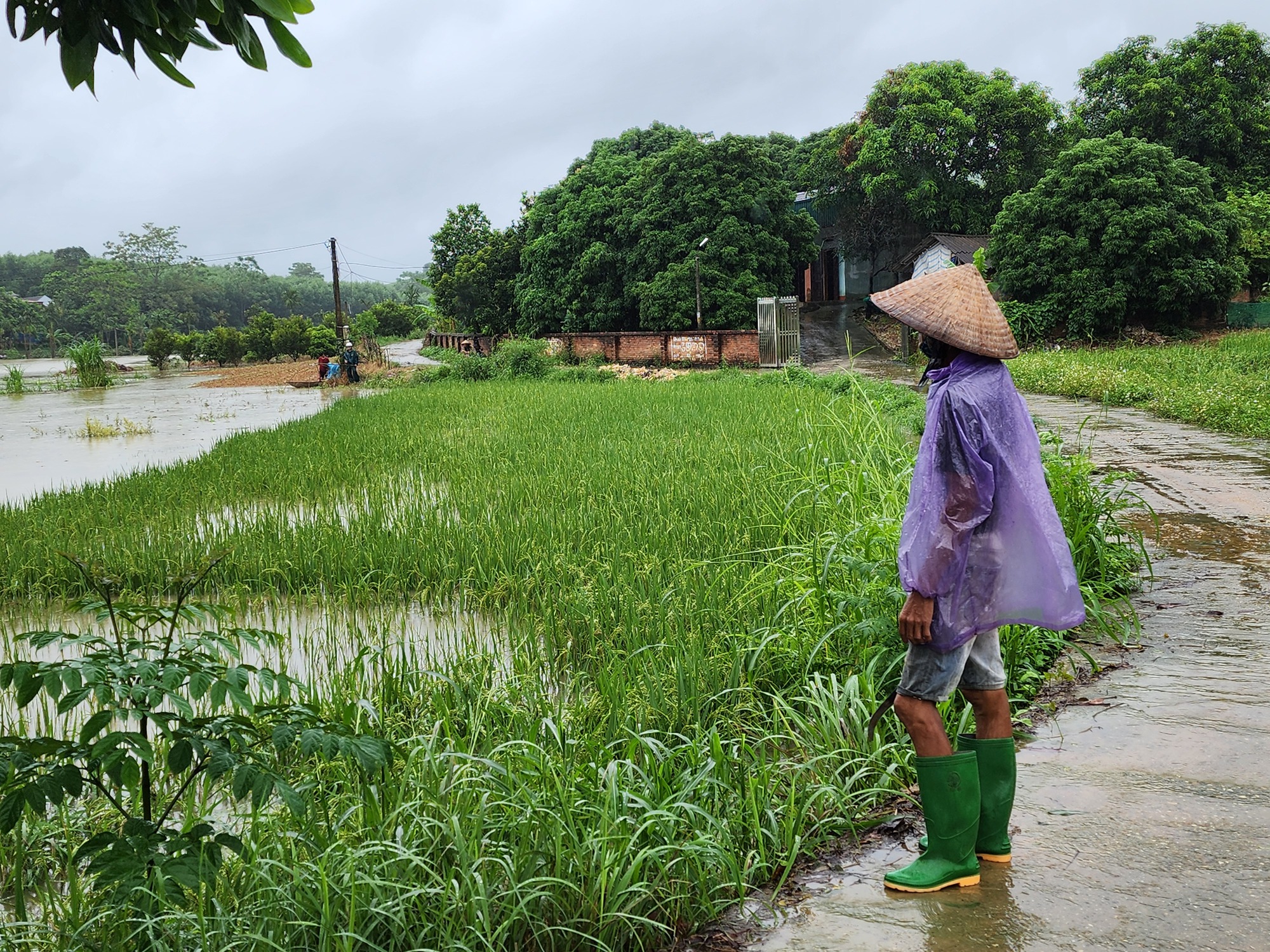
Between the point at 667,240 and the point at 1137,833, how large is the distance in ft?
79.0

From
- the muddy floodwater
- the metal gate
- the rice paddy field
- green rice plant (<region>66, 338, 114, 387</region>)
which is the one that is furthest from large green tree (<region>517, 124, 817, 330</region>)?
the rice paddy field

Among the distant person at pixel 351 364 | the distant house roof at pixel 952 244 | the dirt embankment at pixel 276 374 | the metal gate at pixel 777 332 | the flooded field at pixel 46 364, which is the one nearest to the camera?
the metal gate at pixel 777 332

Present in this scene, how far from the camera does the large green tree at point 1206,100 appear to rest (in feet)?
84.9

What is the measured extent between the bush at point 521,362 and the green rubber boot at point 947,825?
21.4m

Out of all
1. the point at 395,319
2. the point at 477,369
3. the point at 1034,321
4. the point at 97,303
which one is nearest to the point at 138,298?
the point at 97,303

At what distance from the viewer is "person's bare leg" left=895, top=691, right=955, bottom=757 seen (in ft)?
7.63

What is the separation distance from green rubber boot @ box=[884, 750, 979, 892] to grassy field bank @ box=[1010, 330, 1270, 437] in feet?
22.3

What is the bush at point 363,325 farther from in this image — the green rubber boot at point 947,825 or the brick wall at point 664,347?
the green rubber boot at point 947,825

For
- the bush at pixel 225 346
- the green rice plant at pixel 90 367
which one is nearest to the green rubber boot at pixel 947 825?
the green rice plant at pixel 90 367

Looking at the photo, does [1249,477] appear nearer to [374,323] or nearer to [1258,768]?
[1258,768]

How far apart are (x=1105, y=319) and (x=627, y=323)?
1223 cm

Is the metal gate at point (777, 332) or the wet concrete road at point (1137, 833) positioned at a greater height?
the metal gate at point (777, 332)

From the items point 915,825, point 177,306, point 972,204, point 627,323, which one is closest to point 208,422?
point 627,323

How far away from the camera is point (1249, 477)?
23.8ft
